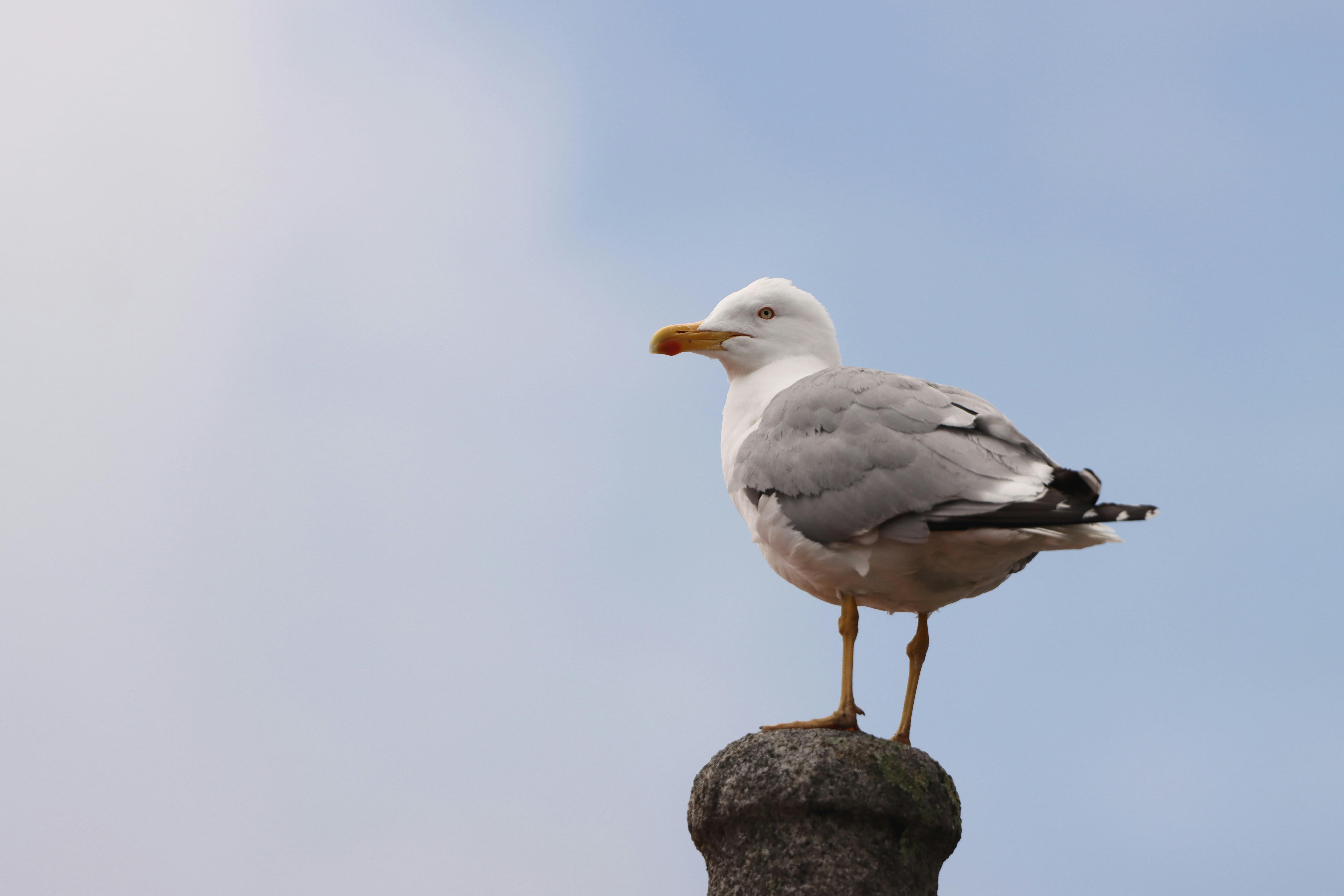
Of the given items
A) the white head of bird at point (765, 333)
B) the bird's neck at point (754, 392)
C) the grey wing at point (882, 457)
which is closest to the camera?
the grey wing at point (882, 457)

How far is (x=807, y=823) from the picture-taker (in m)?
5.29

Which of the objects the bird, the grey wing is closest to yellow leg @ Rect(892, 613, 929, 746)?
the bird

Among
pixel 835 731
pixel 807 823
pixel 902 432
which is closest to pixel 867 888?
pixel 807 823

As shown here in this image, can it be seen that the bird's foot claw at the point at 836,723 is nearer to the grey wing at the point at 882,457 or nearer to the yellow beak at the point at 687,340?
the grey wing at the point at 882,457

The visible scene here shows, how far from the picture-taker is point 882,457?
5465 mm

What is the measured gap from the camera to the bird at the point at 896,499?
16.4 ft

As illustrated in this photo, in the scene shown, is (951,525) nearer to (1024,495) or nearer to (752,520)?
(1024,495)

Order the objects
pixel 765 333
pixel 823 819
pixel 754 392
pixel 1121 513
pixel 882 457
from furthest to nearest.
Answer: pixel 765 333 < pixel 754 392 < pixel 882 457 < pixel 823 819 < pixel 1121 513

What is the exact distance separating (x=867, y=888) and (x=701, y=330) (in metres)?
3.51

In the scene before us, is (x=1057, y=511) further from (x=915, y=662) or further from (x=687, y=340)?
(x=687, y=340)

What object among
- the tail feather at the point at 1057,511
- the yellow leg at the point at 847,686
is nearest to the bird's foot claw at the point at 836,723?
the yellow leg at the point at 847,686

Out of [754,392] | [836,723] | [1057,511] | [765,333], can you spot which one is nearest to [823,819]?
[836,723]

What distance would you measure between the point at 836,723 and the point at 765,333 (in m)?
2.51

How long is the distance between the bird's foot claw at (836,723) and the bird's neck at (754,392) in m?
1.47
